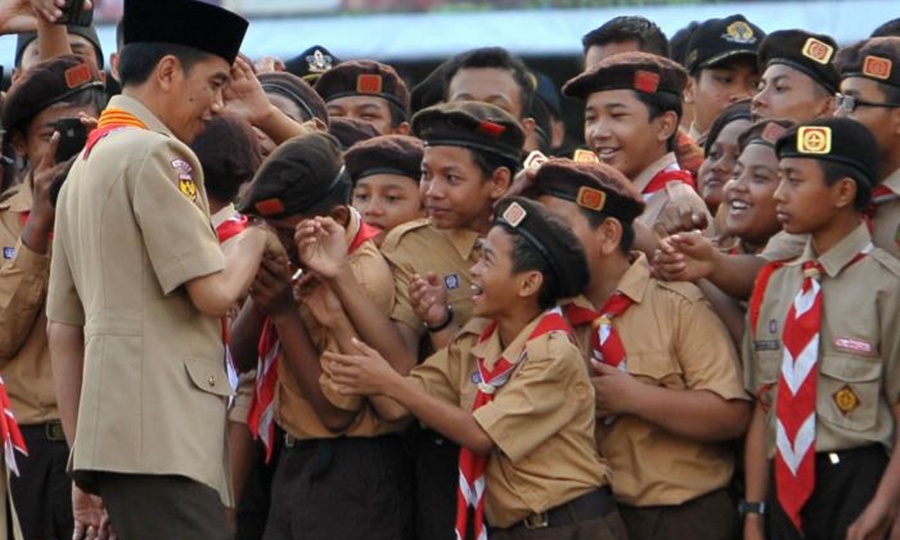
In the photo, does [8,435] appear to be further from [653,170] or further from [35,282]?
[653,170]

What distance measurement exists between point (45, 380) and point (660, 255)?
225 cm

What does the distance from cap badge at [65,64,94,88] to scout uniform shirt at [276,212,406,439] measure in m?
1.47

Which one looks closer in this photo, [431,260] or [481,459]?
[481,459]

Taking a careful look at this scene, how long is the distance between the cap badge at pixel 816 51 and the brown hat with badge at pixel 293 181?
1.95m

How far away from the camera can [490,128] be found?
638cm

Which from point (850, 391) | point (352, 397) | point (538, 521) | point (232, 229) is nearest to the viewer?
point (850, 391)

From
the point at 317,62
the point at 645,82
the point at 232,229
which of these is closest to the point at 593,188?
the point at 645,82

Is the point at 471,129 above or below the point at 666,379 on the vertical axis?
above

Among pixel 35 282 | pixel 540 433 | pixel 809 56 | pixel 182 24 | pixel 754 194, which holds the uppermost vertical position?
pixel 182 24

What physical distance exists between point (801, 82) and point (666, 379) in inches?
60.1

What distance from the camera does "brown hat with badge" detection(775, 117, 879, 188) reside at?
5859mm

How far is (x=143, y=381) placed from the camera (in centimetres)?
538

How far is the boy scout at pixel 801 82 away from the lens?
22.8 ft

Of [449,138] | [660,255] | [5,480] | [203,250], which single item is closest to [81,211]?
[203,250]
